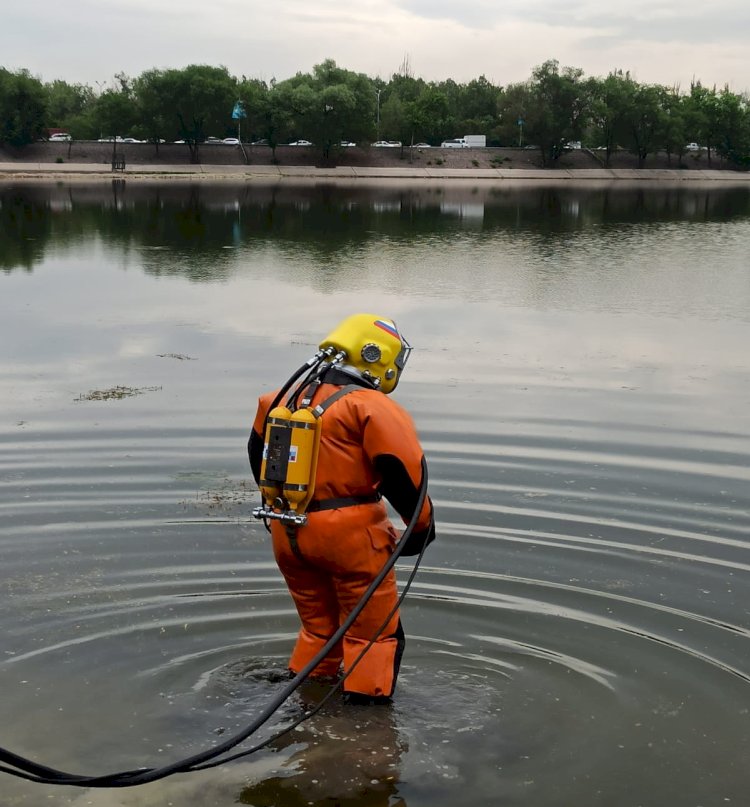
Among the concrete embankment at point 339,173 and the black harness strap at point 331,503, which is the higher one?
the concrete embankment at point 339,173

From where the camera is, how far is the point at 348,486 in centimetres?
527

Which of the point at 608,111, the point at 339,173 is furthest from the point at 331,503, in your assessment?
the point at 608,111

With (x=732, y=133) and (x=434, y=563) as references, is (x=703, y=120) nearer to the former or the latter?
(x=732, y=133)

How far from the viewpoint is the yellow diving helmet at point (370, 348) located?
17.7ft

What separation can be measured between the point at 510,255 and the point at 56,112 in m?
133

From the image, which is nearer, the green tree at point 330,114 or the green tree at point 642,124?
the green tree at point 330,114

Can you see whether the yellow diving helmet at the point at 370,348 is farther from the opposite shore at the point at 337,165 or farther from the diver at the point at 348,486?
the opposite shore at the point at 337,165

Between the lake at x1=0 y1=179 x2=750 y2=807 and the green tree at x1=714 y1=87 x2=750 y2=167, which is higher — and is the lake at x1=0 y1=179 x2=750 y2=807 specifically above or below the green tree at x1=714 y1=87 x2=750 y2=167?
below

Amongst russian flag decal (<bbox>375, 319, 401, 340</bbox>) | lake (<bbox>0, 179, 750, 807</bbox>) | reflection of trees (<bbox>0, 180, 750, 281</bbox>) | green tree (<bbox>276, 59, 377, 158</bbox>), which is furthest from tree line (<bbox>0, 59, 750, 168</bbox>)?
russian flag decal (<bbox>375, 319, 401, 340</bbox>)

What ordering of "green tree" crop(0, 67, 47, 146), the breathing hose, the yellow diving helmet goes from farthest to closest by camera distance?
"green tree" crop(0, 67, 47, 146) < the yellow diving helmet < the breathing hose

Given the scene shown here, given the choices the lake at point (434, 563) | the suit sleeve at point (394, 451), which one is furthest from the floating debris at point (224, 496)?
the suit sleeve at point (394, 451)

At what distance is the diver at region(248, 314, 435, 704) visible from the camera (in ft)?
16.9

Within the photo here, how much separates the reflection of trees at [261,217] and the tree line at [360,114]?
3828 centimetres

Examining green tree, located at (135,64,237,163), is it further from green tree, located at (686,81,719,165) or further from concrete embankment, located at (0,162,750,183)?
green tree, located at (686,81,719,165)
